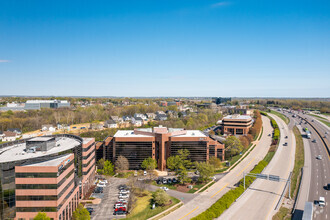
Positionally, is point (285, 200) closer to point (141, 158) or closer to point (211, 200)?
point (211, 200)

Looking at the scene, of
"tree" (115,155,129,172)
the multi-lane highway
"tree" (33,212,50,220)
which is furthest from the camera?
"tree" (115,155,129,172)

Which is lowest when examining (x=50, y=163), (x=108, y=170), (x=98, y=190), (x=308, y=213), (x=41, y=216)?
(x=98, y=190)

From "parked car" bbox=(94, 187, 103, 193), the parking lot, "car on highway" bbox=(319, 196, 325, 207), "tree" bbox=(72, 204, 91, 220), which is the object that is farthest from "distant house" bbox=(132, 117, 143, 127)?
"car on highway" bbox=(319, 196, 325, 207)

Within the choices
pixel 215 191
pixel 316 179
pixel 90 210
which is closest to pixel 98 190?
pixel 90 210

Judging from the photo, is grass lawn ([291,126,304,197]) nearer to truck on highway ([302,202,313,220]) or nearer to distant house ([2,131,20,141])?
truck on highway ([302,202,313,220])

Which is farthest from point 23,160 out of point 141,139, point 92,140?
point 141,139

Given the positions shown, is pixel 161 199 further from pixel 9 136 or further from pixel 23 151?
pixel 9 136
